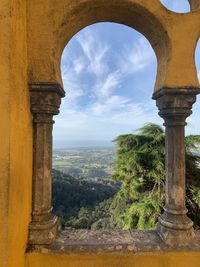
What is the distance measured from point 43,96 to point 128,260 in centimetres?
174

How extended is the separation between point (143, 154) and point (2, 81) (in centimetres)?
735

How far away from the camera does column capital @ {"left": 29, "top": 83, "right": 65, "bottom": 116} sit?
2.37m

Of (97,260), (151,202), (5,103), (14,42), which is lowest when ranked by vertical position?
(151,202)

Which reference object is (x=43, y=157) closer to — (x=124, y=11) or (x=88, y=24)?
(x=88, y=24)

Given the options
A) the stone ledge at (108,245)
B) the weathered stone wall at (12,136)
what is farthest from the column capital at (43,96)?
the stone ledge at (108,245)

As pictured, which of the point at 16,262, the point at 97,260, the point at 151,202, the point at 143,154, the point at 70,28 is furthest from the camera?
the point at 143,154

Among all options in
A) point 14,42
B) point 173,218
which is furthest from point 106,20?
point 173,218

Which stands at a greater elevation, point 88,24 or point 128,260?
point 88,24

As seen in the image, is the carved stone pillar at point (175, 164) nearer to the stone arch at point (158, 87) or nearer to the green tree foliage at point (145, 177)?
the stone arch at point (158, 87)

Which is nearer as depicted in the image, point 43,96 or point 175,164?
point 43,96

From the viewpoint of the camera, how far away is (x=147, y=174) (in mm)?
8555

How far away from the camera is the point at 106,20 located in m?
2.83

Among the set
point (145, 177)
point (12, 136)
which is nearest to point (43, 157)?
point (12, 136)

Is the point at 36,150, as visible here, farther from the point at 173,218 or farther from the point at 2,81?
the point at 173,218
